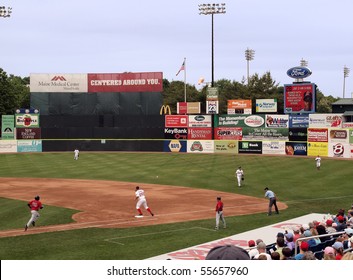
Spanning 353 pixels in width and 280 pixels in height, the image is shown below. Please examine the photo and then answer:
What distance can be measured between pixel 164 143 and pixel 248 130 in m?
13.0

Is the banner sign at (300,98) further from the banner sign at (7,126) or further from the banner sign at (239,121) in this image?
the banner sign at (7,126)

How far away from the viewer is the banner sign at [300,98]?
5962cm

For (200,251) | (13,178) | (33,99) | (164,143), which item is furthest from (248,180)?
(33,99)

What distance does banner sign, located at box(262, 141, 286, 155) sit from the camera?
61094mm

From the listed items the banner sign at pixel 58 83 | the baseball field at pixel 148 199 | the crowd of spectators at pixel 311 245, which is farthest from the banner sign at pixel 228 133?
the crowd of spectators at pixel 311 245

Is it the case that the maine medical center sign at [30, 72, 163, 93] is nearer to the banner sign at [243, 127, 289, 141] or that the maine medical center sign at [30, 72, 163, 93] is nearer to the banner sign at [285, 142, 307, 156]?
the banner sign at [243, 127, 289, 141]

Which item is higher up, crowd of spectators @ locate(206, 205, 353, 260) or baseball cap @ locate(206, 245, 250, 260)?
baseball cap @ locate(206, 245, 250, 260)

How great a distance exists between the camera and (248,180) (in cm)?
4044

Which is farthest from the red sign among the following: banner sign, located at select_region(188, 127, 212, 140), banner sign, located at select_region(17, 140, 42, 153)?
banner sign, located at select_region(17, 140, 42, 153)

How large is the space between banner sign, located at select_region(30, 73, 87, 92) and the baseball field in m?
18.2

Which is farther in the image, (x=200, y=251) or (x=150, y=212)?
(x=150, y=212)

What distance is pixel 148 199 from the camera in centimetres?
3145

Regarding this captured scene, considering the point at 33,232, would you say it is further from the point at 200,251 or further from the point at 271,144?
the point at 271,144

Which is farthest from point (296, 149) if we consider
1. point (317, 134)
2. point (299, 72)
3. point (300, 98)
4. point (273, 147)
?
point (299, 72)
